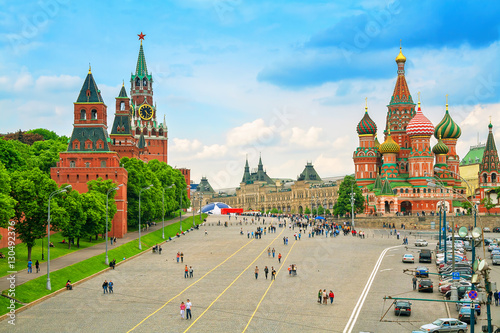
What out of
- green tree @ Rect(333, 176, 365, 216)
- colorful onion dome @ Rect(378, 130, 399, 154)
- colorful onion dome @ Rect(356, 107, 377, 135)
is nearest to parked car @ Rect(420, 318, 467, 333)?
green tree @ Rect(333, 176, 365, 216)

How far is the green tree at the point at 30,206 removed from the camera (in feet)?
185

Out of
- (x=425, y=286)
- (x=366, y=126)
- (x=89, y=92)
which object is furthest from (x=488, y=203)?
(x=425, y=286)

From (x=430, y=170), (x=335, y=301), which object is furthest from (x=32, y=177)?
(x=430, y=170)

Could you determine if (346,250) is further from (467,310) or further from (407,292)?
(467,310)

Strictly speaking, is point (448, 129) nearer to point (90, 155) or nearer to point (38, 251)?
point (90, 155)

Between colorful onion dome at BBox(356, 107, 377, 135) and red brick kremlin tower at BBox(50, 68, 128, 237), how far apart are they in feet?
254

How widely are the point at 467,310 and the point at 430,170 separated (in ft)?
353

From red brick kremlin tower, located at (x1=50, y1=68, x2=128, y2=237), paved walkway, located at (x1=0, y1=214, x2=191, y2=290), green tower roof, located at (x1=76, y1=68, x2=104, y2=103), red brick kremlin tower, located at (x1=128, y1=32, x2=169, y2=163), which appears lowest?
paved walkway, located at (x1=0, y1=214, x2=191, y2=290)

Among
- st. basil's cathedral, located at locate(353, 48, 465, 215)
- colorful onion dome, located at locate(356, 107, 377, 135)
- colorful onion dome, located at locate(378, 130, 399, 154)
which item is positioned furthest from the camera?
colorful onion dome, located at locate(356, 107, 377, 135)

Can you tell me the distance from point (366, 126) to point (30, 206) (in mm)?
108048

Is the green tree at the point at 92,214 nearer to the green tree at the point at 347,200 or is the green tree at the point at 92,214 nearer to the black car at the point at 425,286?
the black car at the point at 425,286

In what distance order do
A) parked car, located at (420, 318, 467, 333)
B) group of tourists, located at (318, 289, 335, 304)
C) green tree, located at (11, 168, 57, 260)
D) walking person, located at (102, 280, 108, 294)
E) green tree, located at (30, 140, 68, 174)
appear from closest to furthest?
parked car, located at (420, 318, 467, 333) → group of tourists, located at (318, 289, 335, 304) → walking person, located at (102, 280, 108, 294) → green tree, located at (11, 168, 57, 260) → green tree, located at (30, 140, 68, 174)

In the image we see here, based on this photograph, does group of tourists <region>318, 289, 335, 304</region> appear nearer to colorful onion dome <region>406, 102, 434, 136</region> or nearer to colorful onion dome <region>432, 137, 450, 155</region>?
colorful onion dome <region>406, 102, 434, 136</region>

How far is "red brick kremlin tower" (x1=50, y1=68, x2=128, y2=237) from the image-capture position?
87.2 metres
